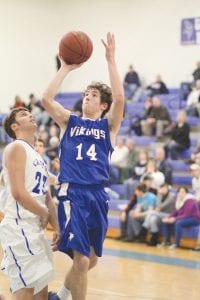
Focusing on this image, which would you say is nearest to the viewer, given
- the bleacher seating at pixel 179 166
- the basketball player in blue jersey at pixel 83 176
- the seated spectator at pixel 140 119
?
the basketball player in blue jersey at pixel 83 176

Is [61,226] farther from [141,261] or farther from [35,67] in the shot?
[35,67]

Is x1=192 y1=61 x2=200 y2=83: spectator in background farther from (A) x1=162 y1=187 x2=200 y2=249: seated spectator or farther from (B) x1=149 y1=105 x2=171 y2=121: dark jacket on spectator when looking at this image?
(A) x1=162 y1=187 x2=200 y2=249: seated spectator

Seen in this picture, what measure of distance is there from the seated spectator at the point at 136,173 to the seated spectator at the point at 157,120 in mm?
1790

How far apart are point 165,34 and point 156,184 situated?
7531mm

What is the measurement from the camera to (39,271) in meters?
4.23

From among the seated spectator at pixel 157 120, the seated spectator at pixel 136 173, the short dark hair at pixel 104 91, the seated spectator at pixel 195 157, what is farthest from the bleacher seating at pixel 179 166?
the short dark hair at pixel 104 91

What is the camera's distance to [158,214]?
36.1 feet

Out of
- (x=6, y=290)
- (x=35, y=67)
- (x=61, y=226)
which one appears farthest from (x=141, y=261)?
(x=35, y=67)

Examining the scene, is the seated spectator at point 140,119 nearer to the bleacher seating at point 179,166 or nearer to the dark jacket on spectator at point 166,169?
the bleacher seating at point 179,166

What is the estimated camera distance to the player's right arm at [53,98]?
4688 mm

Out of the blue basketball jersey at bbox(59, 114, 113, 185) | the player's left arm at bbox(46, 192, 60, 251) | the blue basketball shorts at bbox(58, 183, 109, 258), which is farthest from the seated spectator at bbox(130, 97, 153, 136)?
the player's left arm at bbox(46, 192, 60, 251)

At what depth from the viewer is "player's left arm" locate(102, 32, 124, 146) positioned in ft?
15.8

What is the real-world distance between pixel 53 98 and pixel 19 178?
897 mm

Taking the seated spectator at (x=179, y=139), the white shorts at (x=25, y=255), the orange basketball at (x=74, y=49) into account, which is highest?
the orange basketball at (x=74, y=49)
